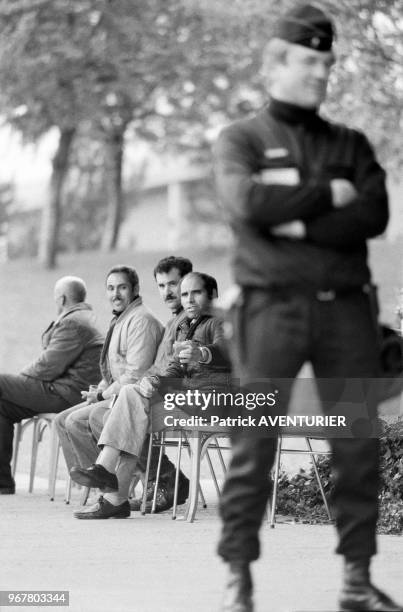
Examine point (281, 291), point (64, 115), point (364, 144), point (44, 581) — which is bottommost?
point (44, 581)

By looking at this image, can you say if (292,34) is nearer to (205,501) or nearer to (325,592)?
(325,592)

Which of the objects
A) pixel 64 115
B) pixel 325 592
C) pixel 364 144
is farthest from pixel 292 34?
pixel 64 115

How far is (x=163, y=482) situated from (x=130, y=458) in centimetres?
62

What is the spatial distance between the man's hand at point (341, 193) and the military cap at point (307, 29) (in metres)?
0.46

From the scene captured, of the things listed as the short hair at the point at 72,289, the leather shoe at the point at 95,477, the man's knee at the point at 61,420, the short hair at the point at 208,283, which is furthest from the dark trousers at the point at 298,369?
the short hair at the point at 72,289

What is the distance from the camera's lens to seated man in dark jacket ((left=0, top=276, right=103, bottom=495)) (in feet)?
34.1

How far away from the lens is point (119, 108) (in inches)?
1368

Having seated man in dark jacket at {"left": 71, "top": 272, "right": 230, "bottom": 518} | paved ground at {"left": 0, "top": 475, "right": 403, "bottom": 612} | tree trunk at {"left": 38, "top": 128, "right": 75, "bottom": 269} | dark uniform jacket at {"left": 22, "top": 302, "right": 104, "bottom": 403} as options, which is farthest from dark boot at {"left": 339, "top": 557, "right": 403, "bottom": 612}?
tree trunk at {"left": 38, "top": 128, "right": 75, "bottom": 269}

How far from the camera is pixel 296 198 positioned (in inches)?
171

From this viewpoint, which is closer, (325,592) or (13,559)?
(325,592)

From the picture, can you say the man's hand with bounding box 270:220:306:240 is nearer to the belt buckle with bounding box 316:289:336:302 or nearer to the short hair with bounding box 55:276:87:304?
the belt buckle with bounding box 316:289:336:302

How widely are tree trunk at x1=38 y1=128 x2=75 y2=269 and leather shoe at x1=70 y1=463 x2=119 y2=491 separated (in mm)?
25411

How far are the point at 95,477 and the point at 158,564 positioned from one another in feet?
6.60

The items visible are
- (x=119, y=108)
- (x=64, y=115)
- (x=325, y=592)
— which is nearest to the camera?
(x=325, y=592)
